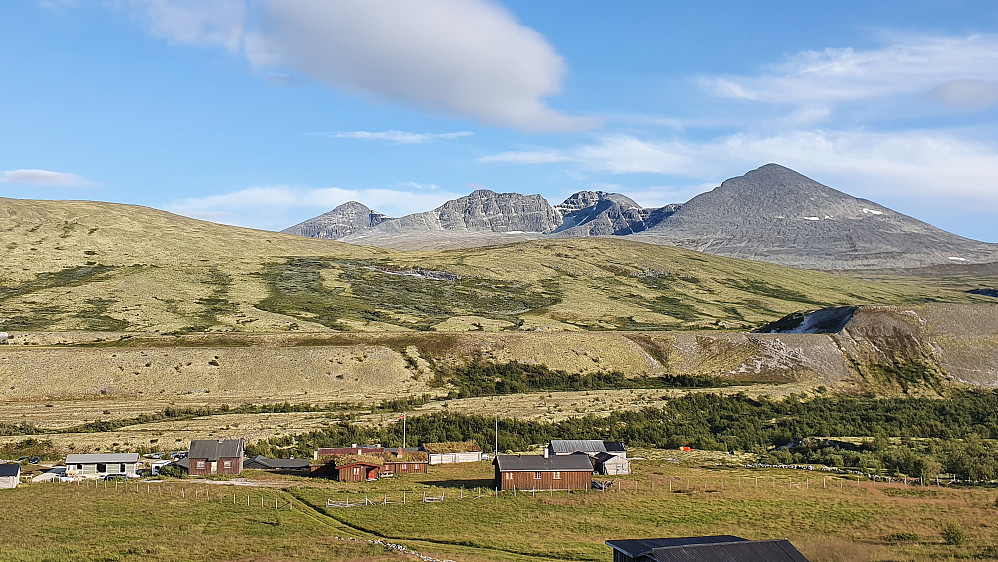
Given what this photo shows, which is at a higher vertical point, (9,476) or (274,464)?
(9,476)

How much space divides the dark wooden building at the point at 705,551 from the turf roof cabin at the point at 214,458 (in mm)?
44726

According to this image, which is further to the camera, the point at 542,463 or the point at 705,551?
the point at 542,463

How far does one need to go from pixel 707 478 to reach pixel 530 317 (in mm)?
115174

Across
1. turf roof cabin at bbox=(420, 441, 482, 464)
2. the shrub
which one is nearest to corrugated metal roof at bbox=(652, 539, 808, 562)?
the shrub

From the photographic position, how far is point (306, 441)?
260ft

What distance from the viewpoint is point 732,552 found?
30.1m

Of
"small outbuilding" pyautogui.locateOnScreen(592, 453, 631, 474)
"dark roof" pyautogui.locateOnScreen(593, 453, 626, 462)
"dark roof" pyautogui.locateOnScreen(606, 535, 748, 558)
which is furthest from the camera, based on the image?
"dark roof" pyautogui.locateOnScreen(593, 453, 626, 462)

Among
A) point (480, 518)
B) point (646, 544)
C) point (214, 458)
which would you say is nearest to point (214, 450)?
point (214, 458)

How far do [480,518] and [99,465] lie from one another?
1373 inches

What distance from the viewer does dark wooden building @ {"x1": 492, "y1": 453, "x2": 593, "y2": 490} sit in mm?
60438

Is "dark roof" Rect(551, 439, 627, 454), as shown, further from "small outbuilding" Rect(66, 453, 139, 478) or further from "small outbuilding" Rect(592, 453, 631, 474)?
"small outbuilding" Rect(66, 453, 139, 478)

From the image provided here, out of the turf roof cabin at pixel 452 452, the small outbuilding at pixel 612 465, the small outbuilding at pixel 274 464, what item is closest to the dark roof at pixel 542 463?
the small outbuilding at pixel 612 465

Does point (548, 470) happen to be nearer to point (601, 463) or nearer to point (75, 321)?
point (601, 463)

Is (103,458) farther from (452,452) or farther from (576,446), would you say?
(576,446)
